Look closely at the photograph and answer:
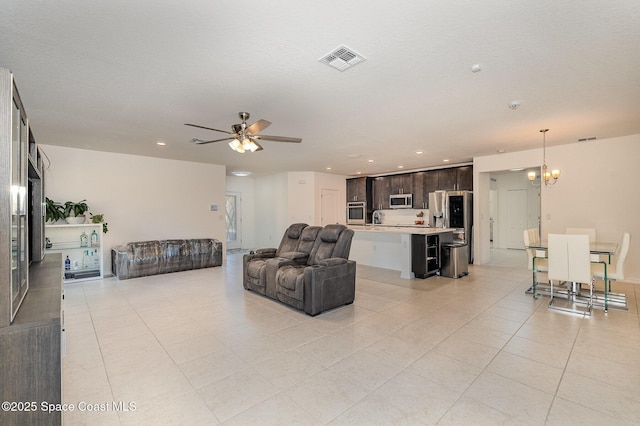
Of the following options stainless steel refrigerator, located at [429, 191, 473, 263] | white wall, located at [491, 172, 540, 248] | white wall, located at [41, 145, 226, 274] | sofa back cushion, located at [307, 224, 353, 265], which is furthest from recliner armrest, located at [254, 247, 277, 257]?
white wall, located at [491, 172, 540, 248]

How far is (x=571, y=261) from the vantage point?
375cm

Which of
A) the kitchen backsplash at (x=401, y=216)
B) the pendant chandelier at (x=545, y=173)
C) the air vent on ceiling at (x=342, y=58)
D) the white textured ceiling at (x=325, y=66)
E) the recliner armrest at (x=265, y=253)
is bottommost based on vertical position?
the recliner armrest at (x=265, y=253)

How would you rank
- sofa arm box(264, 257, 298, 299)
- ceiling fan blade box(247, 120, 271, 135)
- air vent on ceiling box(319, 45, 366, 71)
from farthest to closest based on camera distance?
sofa arm box(264, 257, 298, 299)
ceiling fan blade box(247, 120, 271, 135)
air vent on ceiling box(319, 45, 366, 71)

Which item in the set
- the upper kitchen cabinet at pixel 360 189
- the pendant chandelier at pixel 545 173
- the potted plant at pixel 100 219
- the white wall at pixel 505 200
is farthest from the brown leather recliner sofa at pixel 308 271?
the white wall at pixel 505 200

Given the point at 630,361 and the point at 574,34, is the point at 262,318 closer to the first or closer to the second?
the point at 630,361

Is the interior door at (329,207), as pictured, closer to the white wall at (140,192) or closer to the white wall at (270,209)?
the white wall at (270,209)

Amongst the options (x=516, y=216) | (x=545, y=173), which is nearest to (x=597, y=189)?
(x=545, y=173)

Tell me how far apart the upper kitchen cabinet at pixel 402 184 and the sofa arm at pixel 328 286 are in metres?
5.12

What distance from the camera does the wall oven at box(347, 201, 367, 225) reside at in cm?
946

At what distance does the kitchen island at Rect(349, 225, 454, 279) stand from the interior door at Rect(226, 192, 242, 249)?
4.77m

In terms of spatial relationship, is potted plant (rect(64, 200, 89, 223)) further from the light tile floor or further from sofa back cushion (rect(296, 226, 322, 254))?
sofa back cushion (rect(296, 226, 322, 254))

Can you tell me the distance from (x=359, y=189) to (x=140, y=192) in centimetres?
616

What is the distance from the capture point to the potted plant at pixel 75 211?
214 inches

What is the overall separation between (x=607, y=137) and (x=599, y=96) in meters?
2.63
